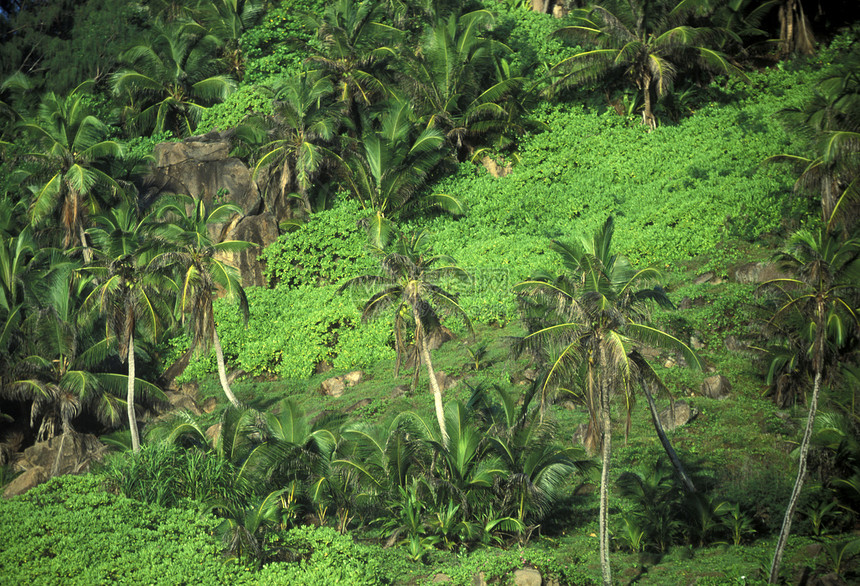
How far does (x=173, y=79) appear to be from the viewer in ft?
121

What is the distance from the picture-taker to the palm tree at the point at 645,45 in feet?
105

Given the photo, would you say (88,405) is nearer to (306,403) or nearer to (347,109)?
(306,403)

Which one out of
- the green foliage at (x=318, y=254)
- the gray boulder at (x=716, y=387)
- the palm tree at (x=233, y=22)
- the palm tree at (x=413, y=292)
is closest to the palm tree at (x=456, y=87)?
the green foliage at (x=318, y=254)

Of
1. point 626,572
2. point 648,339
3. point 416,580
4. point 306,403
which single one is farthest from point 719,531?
point 306,403

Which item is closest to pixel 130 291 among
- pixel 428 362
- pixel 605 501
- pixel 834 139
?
pixel 428 362

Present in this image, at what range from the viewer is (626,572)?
1652 centimetres

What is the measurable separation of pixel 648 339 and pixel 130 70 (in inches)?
1175

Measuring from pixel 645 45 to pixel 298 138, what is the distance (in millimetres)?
14435

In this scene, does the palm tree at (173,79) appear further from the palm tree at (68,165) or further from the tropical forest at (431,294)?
the palm tree at (68,165)

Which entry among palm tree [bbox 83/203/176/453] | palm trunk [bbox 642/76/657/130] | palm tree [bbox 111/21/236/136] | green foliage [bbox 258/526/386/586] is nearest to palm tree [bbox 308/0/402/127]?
palm tree [bbox 111/21/236/136]

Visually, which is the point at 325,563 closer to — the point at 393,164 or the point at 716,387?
the point at 716,387

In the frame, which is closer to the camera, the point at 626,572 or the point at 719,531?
the point at 626,572

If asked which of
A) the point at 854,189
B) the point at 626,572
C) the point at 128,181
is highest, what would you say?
the point at 128,181

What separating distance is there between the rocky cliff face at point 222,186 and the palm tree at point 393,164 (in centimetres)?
378
